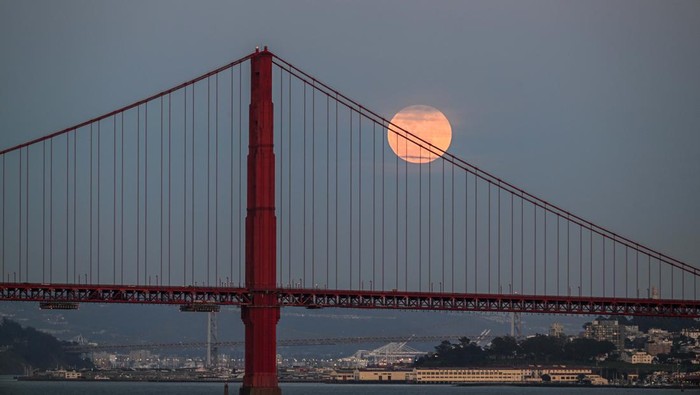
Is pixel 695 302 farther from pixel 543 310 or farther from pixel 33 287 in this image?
pixel 33 287

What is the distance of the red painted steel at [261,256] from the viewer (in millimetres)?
118312

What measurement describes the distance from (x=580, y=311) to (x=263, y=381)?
24223mm

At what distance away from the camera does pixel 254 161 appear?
393 feet

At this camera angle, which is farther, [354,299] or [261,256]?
[354,299]

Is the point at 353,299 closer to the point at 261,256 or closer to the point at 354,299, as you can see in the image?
the point at 354,299

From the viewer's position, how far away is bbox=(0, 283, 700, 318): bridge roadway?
11844 cm

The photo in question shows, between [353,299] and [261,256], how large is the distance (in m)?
9.44

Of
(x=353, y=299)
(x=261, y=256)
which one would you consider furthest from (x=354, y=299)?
(x=261, y=256)

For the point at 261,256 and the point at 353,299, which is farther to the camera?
the point at 353,299

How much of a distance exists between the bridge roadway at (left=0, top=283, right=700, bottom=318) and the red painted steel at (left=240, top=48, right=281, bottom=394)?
28.4 inches

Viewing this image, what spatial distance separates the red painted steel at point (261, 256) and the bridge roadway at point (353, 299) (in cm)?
72

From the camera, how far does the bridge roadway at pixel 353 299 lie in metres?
118

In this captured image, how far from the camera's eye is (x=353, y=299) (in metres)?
126

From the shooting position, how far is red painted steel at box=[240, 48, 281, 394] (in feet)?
388
